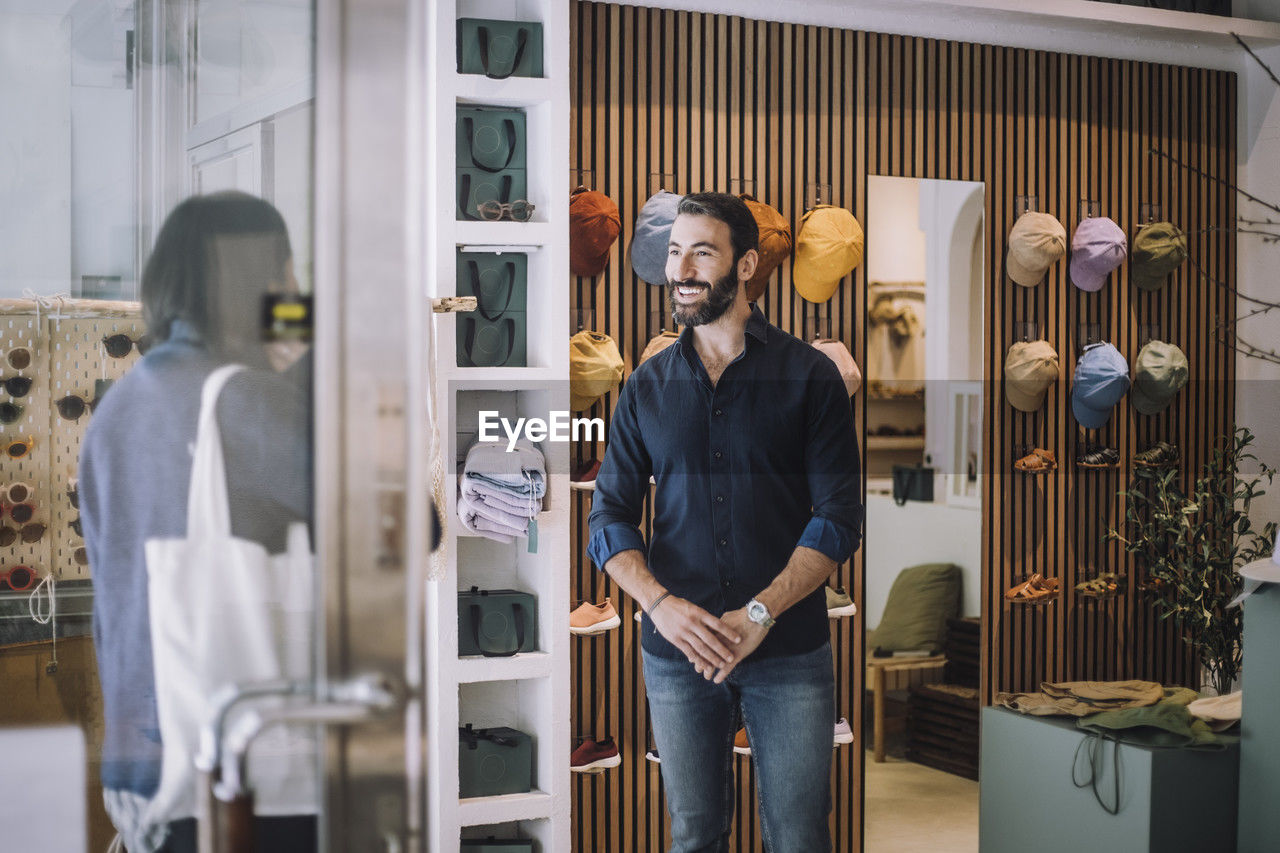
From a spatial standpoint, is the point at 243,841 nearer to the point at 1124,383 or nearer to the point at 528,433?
the point at 528,433

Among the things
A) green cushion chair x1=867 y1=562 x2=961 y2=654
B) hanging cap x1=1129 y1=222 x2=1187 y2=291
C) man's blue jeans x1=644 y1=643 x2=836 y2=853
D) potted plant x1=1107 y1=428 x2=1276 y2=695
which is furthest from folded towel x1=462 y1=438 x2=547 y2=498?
hanging cap x1=1129 y1=222 x2=1187 y2=291

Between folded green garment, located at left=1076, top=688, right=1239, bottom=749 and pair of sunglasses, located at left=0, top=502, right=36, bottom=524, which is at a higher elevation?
pair of sunglasses, located at left=0, top=502, right=36, bottom=524

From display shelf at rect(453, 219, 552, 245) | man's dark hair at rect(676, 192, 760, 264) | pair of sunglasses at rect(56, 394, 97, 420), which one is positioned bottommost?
pair of sunglasses at rect(56, 394, 97, 420)

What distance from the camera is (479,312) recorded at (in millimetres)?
3752

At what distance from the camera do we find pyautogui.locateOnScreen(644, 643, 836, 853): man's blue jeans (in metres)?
2.52

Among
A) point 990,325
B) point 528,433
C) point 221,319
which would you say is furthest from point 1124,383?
point 221,319

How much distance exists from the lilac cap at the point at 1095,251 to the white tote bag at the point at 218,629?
399 cm

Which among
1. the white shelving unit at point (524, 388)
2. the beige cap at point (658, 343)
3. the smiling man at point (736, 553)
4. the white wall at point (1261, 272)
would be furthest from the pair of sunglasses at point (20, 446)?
the white wall at point (1261, 272)

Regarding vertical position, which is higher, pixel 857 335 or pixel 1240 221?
pixel 1240 221

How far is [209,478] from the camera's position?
1.25m

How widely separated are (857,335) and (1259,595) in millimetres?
1557

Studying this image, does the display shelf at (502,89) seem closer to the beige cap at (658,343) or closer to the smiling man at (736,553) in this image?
the beige cap at (658,343)

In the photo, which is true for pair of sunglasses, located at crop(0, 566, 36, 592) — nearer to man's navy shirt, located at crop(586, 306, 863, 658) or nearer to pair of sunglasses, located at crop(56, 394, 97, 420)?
pair of sunglasses, located at crop(56, 394, 97, 420)

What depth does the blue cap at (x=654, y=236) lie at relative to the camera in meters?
4.02
